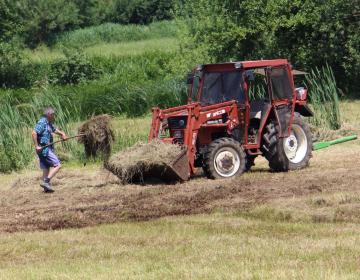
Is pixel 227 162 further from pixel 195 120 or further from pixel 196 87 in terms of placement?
pixel 196 87

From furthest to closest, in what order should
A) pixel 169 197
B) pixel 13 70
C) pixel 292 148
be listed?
pixel 13 70, pixel 292 148, pixel 169 197

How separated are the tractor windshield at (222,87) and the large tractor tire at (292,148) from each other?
98 cm

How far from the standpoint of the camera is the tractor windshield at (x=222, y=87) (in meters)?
10.8

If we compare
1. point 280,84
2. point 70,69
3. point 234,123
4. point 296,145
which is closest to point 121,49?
point 70,69

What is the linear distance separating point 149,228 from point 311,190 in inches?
126

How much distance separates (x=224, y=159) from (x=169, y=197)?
1731mm

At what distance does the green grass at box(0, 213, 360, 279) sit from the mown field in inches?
0.5

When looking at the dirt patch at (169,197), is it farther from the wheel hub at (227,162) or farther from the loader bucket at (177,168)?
the wheel hub at (227,162)

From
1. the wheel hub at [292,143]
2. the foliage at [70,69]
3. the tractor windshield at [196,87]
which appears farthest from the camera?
the foliage at [70,69]

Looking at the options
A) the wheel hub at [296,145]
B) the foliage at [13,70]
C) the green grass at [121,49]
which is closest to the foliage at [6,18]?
the foliage at [13,70]

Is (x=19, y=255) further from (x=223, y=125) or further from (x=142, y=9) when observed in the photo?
(x=142, y=9)

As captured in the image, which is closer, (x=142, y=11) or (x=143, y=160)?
(x=143, y=160)

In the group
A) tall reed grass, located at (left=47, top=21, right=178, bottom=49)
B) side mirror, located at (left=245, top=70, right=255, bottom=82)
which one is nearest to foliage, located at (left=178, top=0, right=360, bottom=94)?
side mirror, located at (left=245, top=70, right=255, bottom=82)

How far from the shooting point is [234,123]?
10.8 m
